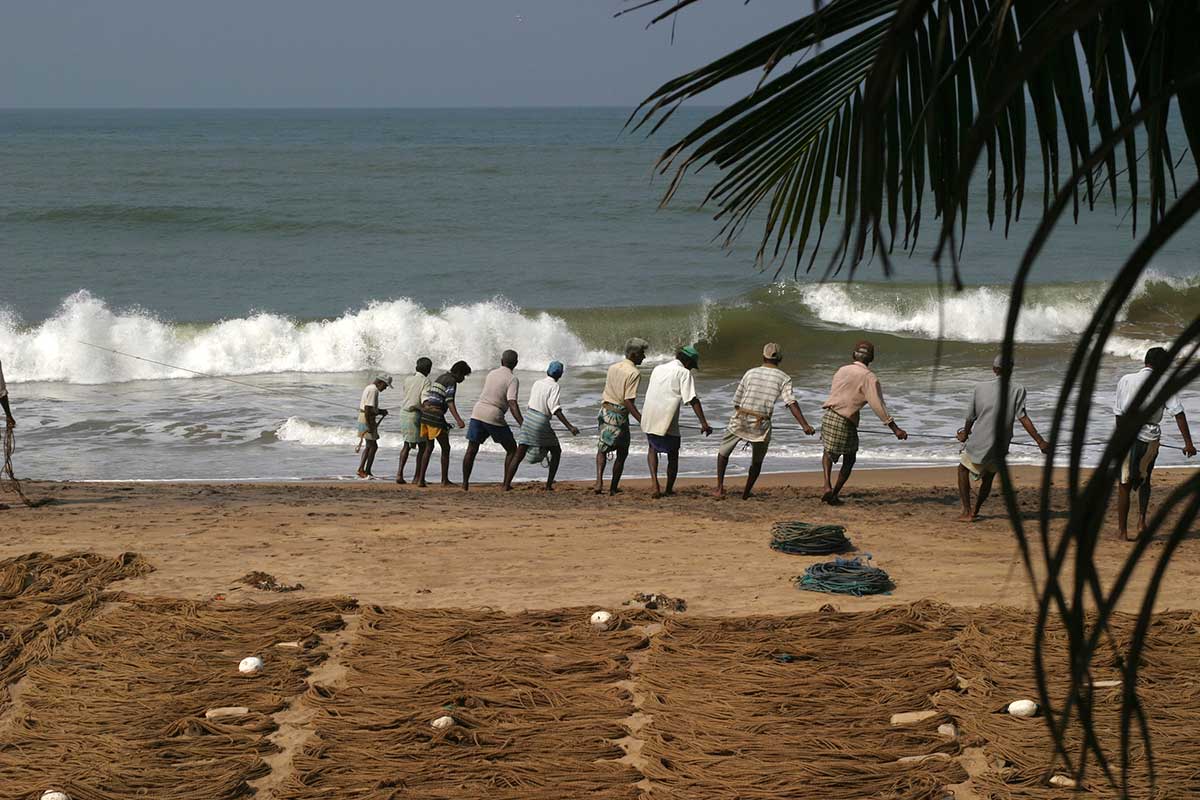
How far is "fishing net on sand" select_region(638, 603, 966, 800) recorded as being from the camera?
4.77 meters

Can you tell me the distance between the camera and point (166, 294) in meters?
26.3

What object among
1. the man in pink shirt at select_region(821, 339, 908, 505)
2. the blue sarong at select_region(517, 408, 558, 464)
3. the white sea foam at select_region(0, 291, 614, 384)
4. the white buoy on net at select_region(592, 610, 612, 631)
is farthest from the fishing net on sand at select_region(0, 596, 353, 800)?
the white sea foam at select_region(0, 291, 614, 384)

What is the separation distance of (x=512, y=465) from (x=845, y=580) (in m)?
4.63

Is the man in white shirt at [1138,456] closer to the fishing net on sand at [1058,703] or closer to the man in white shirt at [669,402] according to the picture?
the fishing net on sand at [1058,703]

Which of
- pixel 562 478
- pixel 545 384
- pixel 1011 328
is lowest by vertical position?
pixel 562 478

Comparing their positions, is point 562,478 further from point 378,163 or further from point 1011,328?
point 378,163

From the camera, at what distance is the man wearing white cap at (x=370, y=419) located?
1216 centimetres

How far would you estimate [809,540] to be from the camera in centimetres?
825

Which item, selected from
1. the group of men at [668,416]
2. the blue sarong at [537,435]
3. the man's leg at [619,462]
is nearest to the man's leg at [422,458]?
the group of men at [668,416]

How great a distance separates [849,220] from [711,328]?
23426 millimetres

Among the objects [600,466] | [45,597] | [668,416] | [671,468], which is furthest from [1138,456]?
[45,597]

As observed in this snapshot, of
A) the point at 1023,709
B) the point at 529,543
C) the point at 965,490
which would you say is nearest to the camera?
the point at 1023,709

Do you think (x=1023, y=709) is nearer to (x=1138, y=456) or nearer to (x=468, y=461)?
(x=1138, y=456)

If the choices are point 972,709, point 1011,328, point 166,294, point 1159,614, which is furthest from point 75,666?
point 166,294
